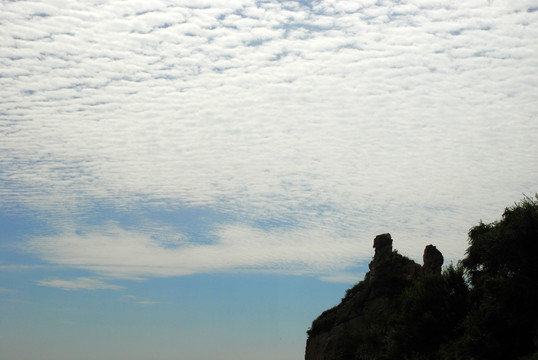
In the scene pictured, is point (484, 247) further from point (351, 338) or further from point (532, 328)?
point (351, 338)

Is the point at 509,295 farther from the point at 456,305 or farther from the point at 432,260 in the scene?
the point at 432,260

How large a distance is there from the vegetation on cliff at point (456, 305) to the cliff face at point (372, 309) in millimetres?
114

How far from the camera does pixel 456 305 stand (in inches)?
1992

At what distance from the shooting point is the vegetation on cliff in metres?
42.7

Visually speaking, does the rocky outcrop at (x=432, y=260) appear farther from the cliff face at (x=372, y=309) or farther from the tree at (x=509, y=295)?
the tree at (x=509, y=295)

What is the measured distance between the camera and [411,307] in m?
52.2

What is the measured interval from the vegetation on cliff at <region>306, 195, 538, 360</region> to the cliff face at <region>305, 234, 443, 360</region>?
114 mm

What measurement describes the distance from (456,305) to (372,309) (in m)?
16.8

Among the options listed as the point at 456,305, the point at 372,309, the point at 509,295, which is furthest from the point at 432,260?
the point at 509,295

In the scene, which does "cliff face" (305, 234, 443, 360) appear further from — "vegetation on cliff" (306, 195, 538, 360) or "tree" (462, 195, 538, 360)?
"tree" (462, 195, 538, 360)

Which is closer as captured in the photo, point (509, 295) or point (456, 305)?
point (509, 295)

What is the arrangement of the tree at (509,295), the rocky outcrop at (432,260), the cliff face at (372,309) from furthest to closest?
the cliff face at (372,309)
the rocky outcrop at (432,260)
the tree at (509,295)

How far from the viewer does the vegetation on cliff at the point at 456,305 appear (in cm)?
4272

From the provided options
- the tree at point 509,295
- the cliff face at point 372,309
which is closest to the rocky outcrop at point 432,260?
the cliff face at point 372,309
